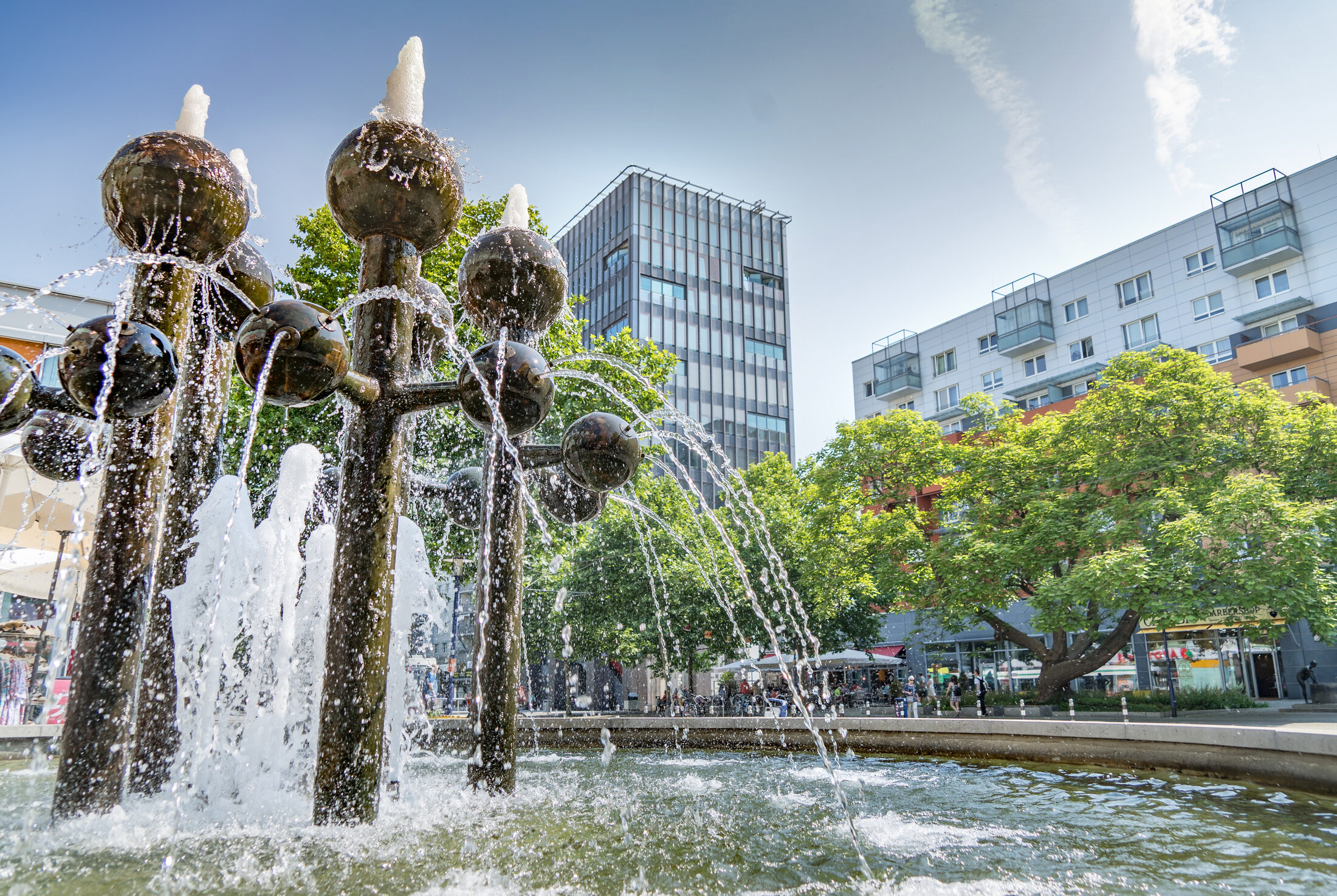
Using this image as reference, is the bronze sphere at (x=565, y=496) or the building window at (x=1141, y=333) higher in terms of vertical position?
the building window at (x=1141, y=333)

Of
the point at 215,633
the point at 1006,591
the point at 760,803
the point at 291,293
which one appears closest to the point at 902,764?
the point at 760,803

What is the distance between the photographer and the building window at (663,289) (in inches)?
2311

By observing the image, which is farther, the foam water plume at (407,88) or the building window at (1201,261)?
the building window at (1201,261)

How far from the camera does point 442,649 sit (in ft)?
169

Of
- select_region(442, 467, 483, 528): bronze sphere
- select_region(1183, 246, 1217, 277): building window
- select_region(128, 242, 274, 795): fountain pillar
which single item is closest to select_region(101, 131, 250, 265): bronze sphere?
select_region(128, 242, 274, 795): fountain pillar

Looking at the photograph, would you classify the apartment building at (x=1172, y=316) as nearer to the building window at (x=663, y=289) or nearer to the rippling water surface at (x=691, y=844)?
the building window at (x=663, y=289)

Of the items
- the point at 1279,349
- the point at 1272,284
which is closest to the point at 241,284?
the point at 1279,349

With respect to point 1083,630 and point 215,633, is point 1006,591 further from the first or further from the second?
point 215,633

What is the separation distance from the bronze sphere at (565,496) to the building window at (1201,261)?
4012cm

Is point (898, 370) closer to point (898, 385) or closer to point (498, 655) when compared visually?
point (898, 385)

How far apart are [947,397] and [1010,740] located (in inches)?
1575

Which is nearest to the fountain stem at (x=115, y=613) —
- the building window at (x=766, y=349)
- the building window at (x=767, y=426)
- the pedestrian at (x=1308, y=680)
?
the pedestrian at (x=1308, y=680)

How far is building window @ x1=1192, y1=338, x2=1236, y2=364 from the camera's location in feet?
114

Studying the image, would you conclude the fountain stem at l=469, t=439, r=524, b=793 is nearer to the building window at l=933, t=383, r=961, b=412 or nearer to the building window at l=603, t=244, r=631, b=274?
the building window at l=933, t=383, r=961, b=412
